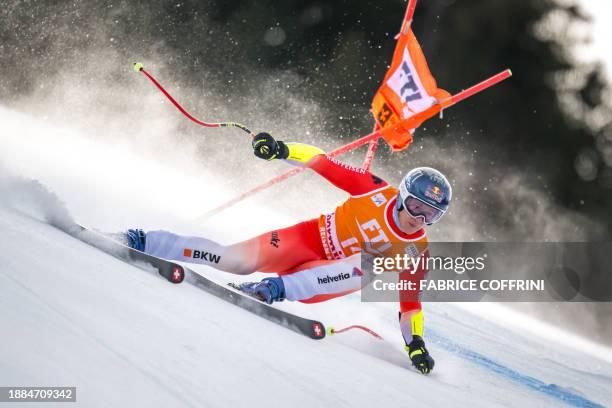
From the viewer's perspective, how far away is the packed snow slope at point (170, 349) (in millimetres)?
1335

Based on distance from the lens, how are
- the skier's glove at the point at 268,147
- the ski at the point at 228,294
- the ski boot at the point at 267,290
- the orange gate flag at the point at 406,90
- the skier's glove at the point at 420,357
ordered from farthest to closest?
the orange gate flag at the point at 406,90
the skier's glove at the point at 268,147
the ski boot at the point at 267,290
the skier's glove at the point at 420,357
the ski at the point at 228,294

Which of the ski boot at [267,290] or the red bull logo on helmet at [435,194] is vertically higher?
the red bull logo on helmet at [435,194]

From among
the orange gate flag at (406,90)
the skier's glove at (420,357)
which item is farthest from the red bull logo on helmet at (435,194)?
the orange gate flag at (406,90)

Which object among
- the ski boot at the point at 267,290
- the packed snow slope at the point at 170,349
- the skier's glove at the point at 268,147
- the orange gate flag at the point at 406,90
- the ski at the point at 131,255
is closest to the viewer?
the packed snow slope at the point at 170,349

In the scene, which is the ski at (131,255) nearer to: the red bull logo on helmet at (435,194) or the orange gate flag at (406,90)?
the red bull logo on helmet at (435,194)

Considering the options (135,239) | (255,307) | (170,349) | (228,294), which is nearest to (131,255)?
(135,239)

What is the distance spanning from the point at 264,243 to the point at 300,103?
8812 millimetres

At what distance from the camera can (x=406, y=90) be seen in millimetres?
4973

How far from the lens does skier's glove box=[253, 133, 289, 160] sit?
3623 millimetres

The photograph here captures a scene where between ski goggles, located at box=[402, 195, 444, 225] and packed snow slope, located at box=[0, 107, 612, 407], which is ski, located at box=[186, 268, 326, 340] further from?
ski goggles, located at box=[402, 195, 444, 225]

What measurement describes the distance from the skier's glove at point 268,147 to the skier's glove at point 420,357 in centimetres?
155

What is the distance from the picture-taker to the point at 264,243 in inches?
154

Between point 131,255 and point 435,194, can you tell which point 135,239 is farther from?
point 435,194

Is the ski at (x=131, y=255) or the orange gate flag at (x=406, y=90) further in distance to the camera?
the orange gate flag at (x=406, y=90)
